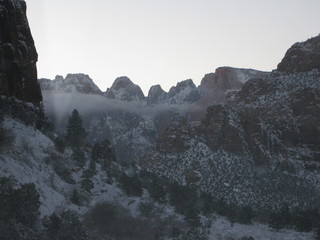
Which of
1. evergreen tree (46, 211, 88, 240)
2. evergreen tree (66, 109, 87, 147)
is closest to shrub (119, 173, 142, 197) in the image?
evergreen tree (66, 109, 87, 147)

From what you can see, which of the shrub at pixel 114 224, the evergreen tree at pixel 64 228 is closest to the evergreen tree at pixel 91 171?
the shrub at pixel 114 224

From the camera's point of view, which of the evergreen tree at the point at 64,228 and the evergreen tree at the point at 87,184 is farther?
the evergreen tree at the point at 87,184

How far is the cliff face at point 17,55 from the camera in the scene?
8525 centimetres

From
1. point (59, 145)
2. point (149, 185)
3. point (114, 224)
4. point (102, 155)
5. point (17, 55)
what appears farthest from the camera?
point (102, 155)

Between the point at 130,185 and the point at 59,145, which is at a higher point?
the point at 59,145

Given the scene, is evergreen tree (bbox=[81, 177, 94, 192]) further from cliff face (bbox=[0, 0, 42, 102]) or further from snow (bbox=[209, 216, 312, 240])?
snow (bbox=[209, 216, 312, 240])

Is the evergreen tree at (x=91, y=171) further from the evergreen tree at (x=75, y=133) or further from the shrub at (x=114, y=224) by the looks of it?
the evergreen tree at (x=75, y=133)

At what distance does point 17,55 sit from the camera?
293 ft

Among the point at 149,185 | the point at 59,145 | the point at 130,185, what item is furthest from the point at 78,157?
the point at 149,185

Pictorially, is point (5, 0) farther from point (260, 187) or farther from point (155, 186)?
point (260, 187)

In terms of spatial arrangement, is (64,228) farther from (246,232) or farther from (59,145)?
(246,232)

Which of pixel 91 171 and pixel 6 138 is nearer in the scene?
pixel 6 138

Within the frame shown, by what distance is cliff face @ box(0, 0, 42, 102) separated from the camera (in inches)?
3356

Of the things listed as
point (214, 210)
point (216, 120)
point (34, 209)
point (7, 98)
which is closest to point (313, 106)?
point (216, 120)
